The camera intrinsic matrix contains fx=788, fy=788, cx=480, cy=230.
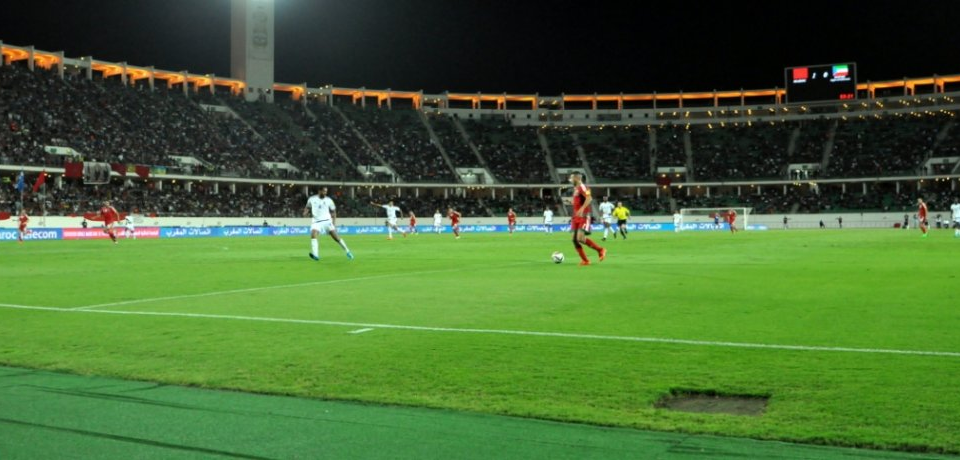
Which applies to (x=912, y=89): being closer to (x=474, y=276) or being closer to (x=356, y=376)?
(x=474, y=276)

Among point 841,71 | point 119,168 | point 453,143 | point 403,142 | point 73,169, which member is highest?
point 841,71

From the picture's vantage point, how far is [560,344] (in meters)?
7.82

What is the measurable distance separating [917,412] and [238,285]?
41.9 ft

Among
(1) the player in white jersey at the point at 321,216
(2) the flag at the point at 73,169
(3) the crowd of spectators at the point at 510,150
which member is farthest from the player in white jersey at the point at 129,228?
(3) the crowd of spectators at the point at 510,150

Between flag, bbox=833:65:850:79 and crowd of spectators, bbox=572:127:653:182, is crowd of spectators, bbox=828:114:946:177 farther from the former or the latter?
crowd of spectators, bbox=572:127:653:182

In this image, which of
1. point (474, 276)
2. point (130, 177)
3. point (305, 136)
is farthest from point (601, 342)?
point (305, 136)

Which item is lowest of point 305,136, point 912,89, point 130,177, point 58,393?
point 58,393

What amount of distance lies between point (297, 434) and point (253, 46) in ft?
324

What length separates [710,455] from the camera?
4.28 metres

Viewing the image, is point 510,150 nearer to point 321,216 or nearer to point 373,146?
point 373,146

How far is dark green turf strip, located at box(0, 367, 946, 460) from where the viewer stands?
4355 mm

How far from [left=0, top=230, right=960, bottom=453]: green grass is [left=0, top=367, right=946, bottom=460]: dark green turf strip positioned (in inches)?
11.6

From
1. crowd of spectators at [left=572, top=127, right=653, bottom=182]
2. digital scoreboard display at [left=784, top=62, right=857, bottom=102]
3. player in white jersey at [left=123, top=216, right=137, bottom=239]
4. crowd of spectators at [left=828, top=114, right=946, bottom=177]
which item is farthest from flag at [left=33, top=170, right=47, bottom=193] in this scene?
crowd of spectators at [left=828, top=114, right=946, bottom=177]

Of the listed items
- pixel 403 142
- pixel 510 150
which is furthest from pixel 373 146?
pixel 510 150
